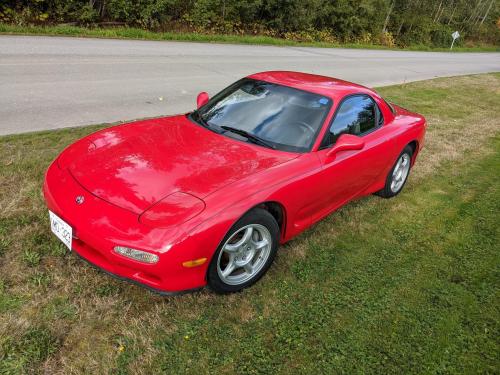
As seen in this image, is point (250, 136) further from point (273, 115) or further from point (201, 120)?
point (201, 120)

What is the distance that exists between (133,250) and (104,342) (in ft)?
1.97

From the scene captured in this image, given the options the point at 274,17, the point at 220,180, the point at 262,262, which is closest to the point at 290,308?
the point at 262,262

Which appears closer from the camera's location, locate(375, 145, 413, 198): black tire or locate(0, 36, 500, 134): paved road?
locate(375, 145, 413, 198): black tire

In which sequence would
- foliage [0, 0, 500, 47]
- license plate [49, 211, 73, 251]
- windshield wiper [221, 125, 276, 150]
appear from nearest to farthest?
license plate [49, 211, 73, 251], windshield wiper [221, 125, 276, 150], foliage [0, 0, 500, 47]

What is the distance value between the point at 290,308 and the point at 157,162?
1418 mm

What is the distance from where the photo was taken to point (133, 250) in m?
2.40

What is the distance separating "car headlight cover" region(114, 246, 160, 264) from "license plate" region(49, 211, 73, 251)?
0.41m

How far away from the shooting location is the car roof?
3.71 meters

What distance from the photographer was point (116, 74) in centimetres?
914

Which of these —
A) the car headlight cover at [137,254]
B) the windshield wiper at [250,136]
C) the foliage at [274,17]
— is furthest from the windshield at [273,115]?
the foliage at [274,17]

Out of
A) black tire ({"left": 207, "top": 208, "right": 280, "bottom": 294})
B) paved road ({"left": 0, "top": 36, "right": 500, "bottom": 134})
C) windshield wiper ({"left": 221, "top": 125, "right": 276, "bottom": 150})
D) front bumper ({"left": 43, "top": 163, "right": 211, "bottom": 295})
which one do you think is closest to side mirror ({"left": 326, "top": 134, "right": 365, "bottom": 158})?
windshield wiper ({"left": 221, "top": 125, "right": 276, "bottom": 150})

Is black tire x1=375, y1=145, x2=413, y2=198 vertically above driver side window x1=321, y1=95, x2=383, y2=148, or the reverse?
driver side window x1=321, y1=95, x2=383, y2=148

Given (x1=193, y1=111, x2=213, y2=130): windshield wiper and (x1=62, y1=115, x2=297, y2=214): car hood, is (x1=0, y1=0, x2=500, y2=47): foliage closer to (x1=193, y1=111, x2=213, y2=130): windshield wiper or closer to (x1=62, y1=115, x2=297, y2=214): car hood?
(x1=193, y1=111, x2=213, y2=130): windshield wiper

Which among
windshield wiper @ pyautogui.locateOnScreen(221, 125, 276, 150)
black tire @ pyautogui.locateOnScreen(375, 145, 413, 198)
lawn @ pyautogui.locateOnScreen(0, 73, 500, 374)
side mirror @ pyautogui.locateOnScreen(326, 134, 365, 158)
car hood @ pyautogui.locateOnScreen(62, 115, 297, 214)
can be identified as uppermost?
side mirror @ pyautogui.locateOnScreen(326, 134, 365, 158)
